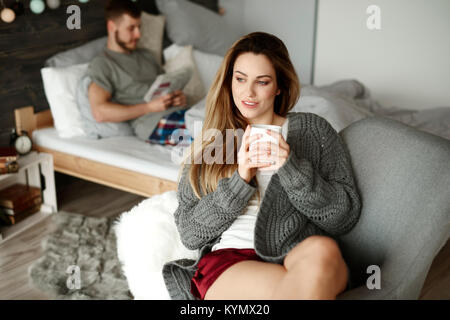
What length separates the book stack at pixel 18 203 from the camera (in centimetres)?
245

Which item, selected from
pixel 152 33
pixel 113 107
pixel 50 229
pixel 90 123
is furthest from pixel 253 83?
pixel 152 33

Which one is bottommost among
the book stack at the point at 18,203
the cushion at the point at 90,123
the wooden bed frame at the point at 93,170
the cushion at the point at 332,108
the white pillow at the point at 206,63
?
the book stack at the point at 18,203

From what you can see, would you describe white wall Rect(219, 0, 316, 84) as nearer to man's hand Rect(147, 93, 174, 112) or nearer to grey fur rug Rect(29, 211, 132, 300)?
man's hand Rect(147, 93, 174, 112)

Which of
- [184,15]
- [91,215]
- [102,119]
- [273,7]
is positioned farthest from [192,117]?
[273,7]

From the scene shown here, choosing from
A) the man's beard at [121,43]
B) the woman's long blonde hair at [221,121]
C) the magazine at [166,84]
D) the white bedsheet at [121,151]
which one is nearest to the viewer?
the woman's long blonde hair at [221,121]

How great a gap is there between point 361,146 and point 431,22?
7.56 feet

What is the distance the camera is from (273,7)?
3.80 metres

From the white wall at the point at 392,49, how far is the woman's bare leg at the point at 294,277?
2.66m

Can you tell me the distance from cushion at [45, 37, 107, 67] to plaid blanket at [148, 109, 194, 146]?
0.68m

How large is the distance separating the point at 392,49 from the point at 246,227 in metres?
2.65

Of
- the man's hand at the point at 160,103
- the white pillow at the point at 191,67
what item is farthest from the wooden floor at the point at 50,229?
the white pillow at the point at 191,67

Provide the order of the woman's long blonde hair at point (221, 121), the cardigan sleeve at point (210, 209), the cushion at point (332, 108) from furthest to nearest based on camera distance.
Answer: the cushion at point (332, 108)
the woman's long blonde hair at point (221, 121)
the cardigan sleeve at point (210, 209)

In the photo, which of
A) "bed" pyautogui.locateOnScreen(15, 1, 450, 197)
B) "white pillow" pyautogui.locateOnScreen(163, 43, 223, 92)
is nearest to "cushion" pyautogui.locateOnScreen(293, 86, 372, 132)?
"bed" pyautogui.locateOnScreen(15, 1, 450, 197)

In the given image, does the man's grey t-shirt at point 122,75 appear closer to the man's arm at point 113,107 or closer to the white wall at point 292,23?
the man's arm at point 113,107
